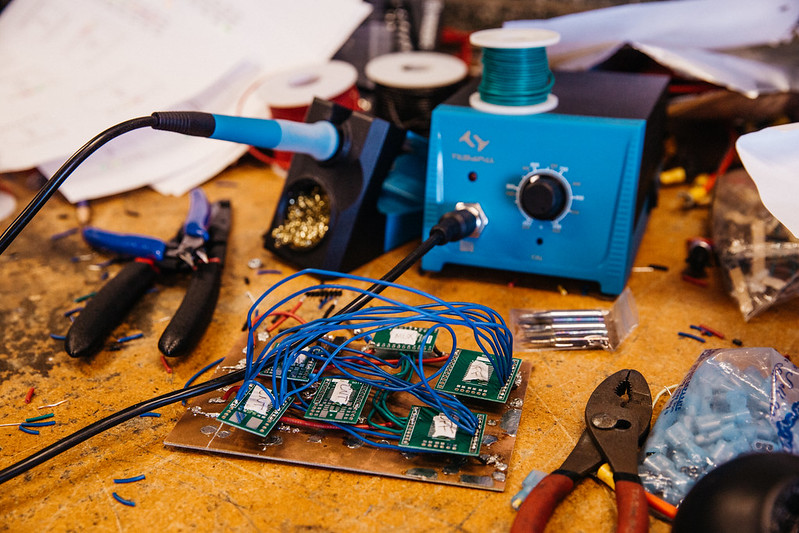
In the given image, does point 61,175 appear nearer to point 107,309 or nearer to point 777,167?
point 107,309

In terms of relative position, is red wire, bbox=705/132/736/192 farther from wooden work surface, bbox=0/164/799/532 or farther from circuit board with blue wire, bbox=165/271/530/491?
circuit board with blue wire, bbox=165/271/530/491

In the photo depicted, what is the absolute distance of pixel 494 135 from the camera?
3.12 feet

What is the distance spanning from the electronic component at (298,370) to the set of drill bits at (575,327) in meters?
0.28

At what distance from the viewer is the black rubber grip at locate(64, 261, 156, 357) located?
876 mm

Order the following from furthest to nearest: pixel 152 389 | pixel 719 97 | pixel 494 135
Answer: pixel 719 97, pixel 494 135, pixel 152 389

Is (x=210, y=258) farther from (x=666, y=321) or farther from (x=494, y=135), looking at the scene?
(x=666, y=321)

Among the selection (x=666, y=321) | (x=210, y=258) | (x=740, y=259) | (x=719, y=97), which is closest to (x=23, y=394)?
(x=210, y=258)

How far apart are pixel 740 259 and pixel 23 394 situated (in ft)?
3.35

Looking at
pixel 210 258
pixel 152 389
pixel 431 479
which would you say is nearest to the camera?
pixel 431 479

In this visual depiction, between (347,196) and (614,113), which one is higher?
(614,113)

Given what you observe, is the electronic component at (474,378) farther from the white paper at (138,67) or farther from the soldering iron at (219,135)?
the white paper at (138,67)

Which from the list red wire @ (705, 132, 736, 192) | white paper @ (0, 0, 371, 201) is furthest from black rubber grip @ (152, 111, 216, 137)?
red wire @ (705, 132, 736, 192)

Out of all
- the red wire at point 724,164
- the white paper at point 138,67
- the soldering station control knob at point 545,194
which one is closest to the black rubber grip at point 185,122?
the soldering station control knob at point 545,194

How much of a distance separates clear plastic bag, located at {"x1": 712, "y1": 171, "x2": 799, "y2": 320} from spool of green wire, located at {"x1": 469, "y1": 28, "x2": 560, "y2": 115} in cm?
37
